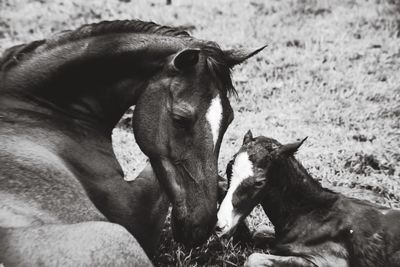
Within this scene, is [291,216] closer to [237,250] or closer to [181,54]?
[237,250]

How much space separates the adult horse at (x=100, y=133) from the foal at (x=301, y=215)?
74cm

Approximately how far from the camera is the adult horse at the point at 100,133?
2631 millimetres

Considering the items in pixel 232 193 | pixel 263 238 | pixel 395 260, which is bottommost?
pixel 263 238

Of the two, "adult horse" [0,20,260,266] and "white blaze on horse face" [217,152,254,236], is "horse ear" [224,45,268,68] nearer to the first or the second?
"adult horse" [0,20,260,266]

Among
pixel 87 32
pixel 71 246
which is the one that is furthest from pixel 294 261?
pixel 87 32

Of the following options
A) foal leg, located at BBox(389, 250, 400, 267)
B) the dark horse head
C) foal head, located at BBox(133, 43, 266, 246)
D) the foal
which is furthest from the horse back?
foal leg, located at BBox(389, 250, 400, 267)

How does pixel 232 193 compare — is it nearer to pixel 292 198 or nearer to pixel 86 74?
pixel 292 198

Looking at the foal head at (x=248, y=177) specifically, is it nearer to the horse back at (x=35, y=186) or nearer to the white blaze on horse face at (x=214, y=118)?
the white blaze on horse face at (x=214, y=118)

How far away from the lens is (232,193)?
3.73 m

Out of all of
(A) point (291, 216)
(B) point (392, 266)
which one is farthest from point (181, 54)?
(B) point (392, 266)

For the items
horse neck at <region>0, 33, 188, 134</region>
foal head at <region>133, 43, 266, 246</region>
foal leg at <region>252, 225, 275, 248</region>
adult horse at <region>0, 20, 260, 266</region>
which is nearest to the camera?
adult horse at <region>0, 20, 260, 266</region>

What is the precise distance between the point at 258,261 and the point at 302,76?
16.3 feet

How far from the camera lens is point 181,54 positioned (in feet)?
10.0

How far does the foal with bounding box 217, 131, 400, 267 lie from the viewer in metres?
3.76
